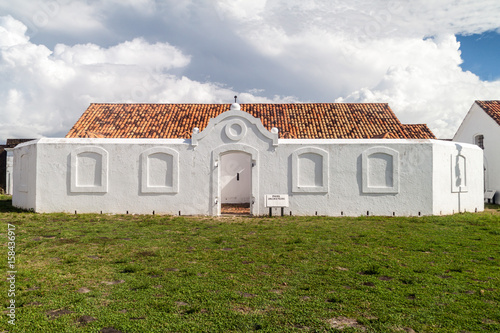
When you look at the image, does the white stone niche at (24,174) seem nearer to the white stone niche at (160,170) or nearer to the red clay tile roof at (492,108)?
the white stone niche at (160,170)

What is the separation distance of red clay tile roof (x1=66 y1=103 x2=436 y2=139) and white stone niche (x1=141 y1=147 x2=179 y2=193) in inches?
144

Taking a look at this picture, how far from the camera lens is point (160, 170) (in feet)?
47.2

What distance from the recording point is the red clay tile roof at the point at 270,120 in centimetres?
1805

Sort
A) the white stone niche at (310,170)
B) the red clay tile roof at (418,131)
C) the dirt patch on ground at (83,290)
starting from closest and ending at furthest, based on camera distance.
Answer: the dirt patch on ground at (83,290) < the white stone niche at (310,170) < the red clay tile roof at (418,131)

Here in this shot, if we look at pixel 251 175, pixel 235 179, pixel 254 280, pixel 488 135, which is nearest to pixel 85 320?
pixel 254 280

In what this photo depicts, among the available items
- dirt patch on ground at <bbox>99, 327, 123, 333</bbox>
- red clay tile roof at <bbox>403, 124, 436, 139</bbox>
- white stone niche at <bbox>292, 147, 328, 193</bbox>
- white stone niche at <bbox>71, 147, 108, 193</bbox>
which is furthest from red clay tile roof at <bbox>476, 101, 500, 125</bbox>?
dirt patch on ground at <bbox>99, 327, 123, 333</bbox>

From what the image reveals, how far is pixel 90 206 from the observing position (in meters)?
14.3

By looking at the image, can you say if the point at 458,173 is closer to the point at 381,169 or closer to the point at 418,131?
the point at 381,169

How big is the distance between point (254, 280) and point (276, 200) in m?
8.35

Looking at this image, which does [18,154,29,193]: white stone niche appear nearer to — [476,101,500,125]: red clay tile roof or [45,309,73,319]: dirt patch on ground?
[45,309,73,319]: dirt patch on ground

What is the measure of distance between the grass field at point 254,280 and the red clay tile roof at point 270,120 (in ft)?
27.2

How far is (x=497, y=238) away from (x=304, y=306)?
782 centimetres

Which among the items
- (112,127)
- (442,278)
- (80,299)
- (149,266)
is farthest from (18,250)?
(112,127)

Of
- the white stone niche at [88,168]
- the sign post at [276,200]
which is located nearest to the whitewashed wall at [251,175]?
the white stone niche at [88,168]
